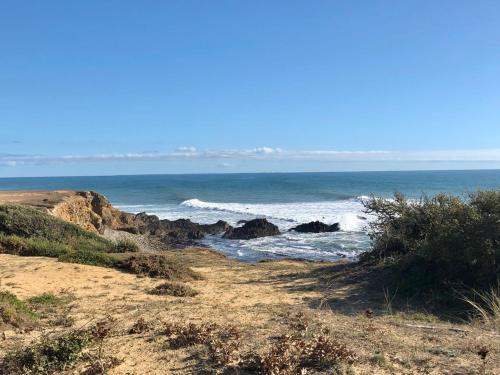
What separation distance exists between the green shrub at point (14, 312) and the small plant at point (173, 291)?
8.68 ft

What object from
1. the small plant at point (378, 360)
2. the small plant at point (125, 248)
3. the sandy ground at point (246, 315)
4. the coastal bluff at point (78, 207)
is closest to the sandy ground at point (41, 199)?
the coastal bluff at point (78, 207)

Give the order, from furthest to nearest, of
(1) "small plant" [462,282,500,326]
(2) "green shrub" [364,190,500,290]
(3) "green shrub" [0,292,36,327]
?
1. (2) "green shrub" [364,190,500,290]
2. (1) "small plant" [462,282,500,326]
3. (3) "green shrub" [0,292,36,327]

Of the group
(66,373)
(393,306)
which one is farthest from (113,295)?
(393,306)

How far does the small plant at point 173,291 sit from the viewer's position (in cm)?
959

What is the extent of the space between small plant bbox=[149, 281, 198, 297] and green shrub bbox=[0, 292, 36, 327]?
2.65m

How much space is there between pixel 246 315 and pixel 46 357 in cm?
317

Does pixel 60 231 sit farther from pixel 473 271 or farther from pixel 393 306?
pixel 473 271

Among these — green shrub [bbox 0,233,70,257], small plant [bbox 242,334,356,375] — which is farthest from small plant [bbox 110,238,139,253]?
small plant [bbox 242,334,356,375]

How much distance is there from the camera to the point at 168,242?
27.6 m

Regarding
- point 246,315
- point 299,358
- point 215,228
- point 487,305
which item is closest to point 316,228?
point 215,228

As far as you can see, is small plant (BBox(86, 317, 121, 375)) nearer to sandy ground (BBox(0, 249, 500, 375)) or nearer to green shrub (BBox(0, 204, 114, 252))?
sandy ground (BBox(0, 249, 500, 375))

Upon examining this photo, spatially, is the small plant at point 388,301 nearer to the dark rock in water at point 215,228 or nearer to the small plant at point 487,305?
the small plant at point 487,305

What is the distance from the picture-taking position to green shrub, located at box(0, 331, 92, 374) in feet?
15.8

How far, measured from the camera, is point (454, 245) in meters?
9.68
